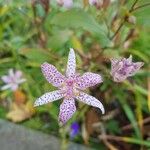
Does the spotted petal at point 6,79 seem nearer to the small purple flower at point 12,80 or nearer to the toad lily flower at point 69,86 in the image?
the small purple flower at point 12,80

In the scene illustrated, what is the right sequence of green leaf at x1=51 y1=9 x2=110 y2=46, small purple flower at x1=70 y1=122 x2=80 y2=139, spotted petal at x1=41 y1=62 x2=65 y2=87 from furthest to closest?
small purple flower at x1=70 y1=122 x2=80 y2=139 → green leaf at x1=51 y1=9 x2=110 y2=46 → spotted petal at x1=41 y1=62 x2=65 y2=87

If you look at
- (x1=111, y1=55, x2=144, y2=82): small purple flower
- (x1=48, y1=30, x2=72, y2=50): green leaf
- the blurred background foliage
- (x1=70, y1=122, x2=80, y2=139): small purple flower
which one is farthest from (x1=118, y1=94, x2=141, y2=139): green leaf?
(x1=111, y1=55, x2=144, y2=82): small purple flower

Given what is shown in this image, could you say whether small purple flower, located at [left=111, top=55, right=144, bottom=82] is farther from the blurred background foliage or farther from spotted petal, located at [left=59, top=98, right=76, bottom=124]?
the blurred background foliage

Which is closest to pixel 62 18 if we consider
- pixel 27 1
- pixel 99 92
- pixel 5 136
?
pixel 27 1

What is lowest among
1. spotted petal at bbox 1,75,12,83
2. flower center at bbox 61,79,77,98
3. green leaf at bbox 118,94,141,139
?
green leaf at bbox 118,94,141,139

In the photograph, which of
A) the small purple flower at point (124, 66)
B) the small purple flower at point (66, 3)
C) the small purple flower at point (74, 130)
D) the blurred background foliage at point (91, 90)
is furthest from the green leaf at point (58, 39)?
the small purple flower at point (124, 66)

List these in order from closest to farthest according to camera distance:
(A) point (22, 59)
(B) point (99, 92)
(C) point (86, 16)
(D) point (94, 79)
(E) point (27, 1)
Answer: (D) point (94, 79), (C) point (86, 16), (E) point (27, 1), (B) point (99, 92), (A) point (22, 59)

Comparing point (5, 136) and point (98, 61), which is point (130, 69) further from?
point (5, 136)

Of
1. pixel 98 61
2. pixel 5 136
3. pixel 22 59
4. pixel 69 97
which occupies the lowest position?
pixel 5 136
